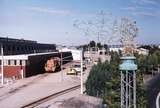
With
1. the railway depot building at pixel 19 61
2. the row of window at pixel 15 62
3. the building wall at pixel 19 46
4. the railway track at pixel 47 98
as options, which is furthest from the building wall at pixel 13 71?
the railway track at pixel 47 98

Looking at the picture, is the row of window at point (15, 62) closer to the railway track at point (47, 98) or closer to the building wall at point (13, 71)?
the building wall at point (13, 71)

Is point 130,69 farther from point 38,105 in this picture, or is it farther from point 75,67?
point 75,67

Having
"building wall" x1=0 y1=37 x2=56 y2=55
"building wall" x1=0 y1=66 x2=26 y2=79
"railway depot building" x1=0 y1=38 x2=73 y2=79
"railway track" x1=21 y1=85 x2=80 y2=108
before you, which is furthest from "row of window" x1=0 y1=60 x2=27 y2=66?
"railway track" x1=21 y1=85 x2=80 y2=108

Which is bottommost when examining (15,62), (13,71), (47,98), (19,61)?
(47,98)

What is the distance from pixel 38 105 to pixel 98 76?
664 cm

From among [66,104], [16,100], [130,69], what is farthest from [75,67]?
[130,69]

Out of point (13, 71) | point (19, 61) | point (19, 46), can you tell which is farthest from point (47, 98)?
point (19, 46)

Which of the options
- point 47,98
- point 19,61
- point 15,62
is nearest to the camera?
point 47,98

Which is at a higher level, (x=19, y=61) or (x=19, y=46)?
(x=19, y=46)

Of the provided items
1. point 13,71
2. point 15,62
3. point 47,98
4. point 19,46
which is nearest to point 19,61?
point 15,62

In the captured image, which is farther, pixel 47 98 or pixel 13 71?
pixel 13 71

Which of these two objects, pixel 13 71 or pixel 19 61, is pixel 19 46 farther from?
pixel 19 61

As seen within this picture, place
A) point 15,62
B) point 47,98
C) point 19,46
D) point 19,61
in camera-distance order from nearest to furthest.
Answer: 1. point 47,98
2. point 19,61
3. point 15,62
4. point 19,46

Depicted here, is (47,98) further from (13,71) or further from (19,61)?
(13,71)
